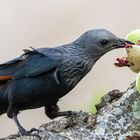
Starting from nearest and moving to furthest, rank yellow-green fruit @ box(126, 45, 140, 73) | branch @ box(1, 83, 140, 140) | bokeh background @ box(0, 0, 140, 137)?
yellow-green fruit @ box(126, 45, 140, 73), branch @ box(1, 83, 140, 140), bokeh background @ box(0, 0, 140, 137)

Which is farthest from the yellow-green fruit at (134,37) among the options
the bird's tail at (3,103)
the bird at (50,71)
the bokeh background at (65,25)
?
the bokeh background at (65,25)

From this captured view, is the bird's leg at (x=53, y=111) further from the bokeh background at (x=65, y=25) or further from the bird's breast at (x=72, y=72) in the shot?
the bokeh background at (x=65, y=25)

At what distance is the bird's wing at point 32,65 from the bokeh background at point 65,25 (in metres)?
4.94

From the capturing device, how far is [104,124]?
3.17m

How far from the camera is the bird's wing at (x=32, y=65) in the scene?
12.1 feet

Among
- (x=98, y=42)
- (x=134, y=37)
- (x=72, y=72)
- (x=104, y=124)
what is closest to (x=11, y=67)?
(x=72, y=72)

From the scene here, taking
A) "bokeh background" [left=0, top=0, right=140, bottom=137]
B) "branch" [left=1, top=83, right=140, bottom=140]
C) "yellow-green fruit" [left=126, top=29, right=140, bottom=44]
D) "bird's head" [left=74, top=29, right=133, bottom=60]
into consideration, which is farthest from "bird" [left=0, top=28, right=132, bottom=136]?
"bokeh background" [left=0, top=0, right=140, bottom=137]

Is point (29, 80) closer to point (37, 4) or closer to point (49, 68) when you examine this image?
point (49, 68)

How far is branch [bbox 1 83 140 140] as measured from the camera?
10.2 feet

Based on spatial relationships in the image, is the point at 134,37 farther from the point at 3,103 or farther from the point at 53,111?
the point at 3,103

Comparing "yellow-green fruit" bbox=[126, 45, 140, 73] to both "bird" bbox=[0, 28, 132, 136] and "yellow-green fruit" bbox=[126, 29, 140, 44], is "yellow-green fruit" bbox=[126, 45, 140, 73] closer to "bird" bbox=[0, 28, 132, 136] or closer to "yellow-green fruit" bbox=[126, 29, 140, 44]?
"yellow-green fruit" bbox=[126, 29, 140, 44]

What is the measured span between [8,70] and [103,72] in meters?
5.71

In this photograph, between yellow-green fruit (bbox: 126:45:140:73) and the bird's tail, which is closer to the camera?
yellow-green fruit (bbox: 126:45:140:73)

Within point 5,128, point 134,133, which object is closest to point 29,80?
point 134,133
